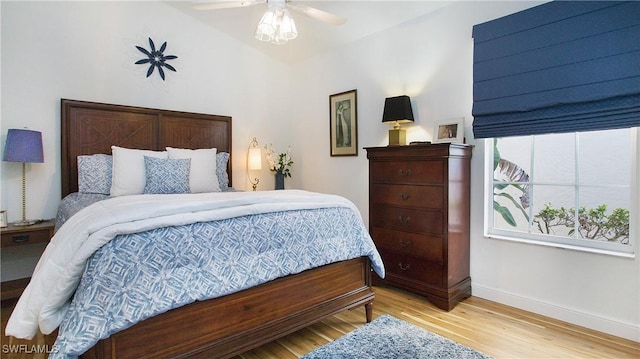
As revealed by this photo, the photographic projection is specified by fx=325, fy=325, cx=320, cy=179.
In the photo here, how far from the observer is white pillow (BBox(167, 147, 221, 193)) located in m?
3.17

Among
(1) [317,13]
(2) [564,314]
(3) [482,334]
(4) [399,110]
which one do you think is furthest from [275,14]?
(2) [564,314]

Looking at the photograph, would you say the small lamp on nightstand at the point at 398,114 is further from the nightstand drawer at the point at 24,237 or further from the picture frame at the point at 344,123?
the nightstand drawer at the point at 24,237

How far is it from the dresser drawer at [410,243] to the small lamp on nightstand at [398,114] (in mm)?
870

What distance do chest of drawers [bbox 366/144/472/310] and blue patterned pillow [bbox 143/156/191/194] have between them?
1743mm

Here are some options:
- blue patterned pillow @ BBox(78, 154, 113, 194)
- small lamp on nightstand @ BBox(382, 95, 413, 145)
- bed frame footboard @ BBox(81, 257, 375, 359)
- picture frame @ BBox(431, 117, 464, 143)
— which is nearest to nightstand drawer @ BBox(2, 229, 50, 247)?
blue patterned pillow @ BBox(78, 154, 113, 194)

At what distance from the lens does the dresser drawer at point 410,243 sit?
8.33 ft

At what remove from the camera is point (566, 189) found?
2359 mm

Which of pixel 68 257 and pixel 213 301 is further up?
pixel 68 257

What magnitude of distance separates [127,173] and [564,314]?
11.6 feet

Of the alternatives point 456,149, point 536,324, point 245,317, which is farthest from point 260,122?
point 536,324

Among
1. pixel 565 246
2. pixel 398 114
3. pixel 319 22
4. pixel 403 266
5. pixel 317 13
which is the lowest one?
pixel 403 266

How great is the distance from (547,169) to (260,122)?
322 centimetres

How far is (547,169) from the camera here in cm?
245

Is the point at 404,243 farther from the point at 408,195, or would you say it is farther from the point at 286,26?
the point at 286,26
